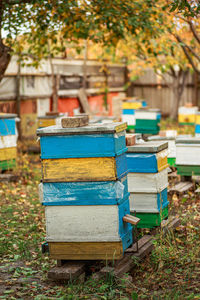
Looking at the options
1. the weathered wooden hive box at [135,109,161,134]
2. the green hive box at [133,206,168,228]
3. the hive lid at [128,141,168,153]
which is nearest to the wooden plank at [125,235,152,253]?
the green hive box at [133,206,168,228]

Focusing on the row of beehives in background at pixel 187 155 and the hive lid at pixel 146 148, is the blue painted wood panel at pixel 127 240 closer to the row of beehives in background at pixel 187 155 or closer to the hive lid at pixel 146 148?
the hive lid at pixel 146 148

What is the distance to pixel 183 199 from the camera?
20.4ft

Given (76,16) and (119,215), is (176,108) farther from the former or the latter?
(119,215)

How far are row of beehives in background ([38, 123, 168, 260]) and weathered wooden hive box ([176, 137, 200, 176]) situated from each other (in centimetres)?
287

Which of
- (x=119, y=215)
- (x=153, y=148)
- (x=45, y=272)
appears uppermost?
(x=153, y=148)

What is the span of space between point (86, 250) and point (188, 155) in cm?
330

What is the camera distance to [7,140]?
801 cm

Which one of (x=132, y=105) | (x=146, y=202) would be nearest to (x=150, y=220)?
(x=146, y=202)

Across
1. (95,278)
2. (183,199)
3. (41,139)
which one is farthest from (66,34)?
(95,278)

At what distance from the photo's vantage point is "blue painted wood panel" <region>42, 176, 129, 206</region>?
3676 mm

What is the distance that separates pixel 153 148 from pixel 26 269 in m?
1.74

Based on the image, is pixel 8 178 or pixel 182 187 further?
pixel 8 178

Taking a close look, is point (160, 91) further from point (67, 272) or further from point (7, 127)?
point (67, 272)

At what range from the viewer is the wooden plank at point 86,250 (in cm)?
375
